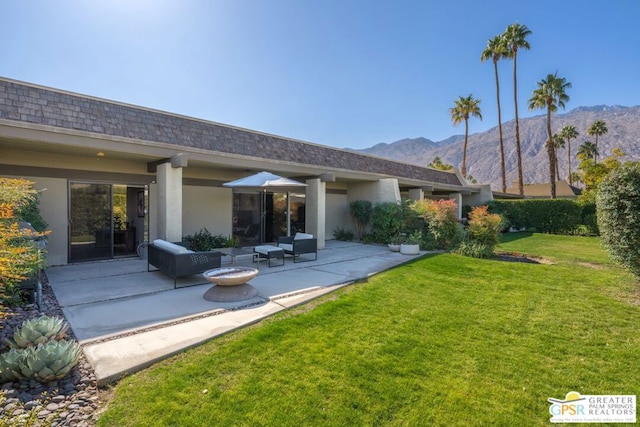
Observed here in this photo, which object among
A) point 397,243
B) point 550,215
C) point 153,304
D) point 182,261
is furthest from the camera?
point 550,215

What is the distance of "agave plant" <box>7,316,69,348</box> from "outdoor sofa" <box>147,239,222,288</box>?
8.35 ft

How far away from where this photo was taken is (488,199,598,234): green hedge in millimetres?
18203

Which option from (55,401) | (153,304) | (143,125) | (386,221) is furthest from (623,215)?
(143,125)

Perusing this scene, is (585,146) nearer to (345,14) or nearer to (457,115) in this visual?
(457,115)

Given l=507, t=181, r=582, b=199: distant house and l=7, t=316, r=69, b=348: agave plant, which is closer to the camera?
l=7, t=316, r=69, b=348: agave plant

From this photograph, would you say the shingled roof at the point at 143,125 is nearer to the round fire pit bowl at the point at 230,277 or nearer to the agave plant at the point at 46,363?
the round fire pit bowl at the point at 230,277

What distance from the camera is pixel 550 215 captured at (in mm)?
19109

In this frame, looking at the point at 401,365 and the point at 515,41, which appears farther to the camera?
the point at 515,41

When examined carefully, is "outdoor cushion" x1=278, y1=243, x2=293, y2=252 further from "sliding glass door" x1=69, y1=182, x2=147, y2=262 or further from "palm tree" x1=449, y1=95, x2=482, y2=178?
"palm tree" x1=449, y1=95, x2=482, y2=178

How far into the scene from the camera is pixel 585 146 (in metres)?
44.5

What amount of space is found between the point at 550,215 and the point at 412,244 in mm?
13301

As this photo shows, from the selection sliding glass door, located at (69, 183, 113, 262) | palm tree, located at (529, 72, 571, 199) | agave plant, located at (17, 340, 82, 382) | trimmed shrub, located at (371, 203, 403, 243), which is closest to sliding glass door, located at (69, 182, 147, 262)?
sliding glass door, located at (69, 183, 113, 262)

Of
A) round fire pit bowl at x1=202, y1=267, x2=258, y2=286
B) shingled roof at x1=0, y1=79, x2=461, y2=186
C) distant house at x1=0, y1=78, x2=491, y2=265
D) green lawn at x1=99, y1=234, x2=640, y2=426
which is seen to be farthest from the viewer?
distant house at x1=0, y1=78, x2=491, y2=265

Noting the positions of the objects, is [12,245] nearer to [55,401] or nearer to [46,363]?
[46,363]
